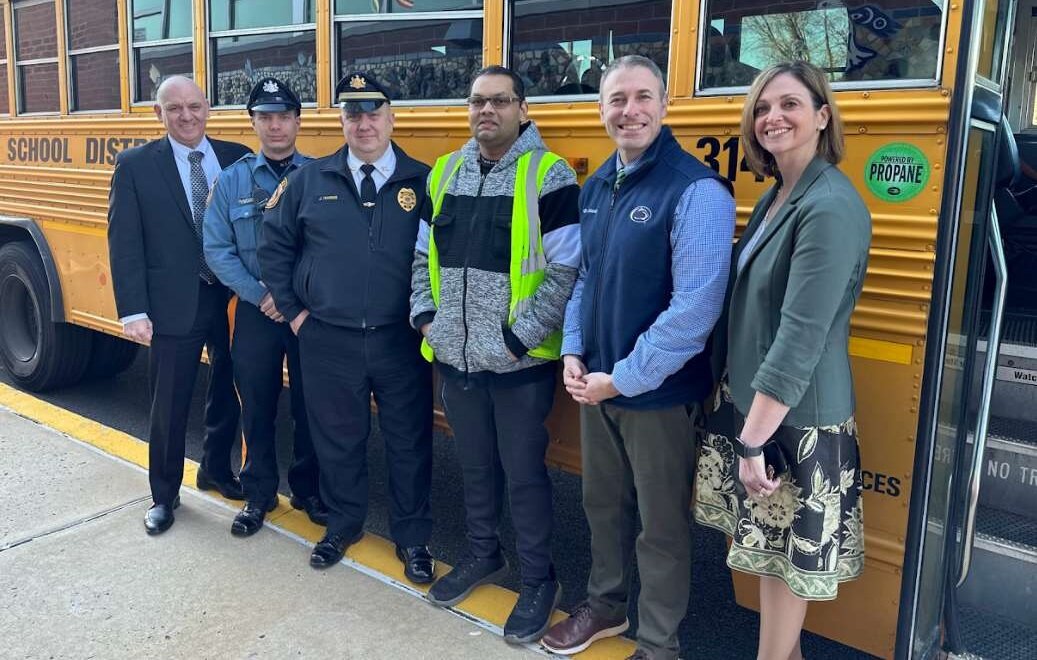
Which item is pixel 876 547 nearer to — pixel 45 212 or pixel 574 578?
pixel 574 578

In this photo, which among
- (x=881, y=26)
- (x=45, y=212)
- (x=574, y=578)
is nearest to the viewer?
(x=881, y=26)

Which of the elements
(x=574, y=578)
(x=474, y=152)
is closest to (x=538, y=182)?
(x=474, y=152)

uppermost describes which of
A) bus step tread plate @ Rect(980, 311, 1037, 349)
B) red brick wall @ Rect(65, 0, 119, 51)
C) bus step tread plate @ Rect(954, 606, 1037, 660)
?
red brick wall @ Rect(65, 0, 119, 51)

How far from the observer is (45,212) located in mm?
4613

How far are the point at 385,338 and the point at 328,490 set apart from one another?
0.66 m

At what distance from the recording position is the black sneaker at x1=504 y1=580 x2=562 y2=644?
8.59 feet

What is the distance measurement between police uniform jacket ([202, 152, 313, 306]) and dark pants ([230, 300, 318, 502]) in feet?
0.47

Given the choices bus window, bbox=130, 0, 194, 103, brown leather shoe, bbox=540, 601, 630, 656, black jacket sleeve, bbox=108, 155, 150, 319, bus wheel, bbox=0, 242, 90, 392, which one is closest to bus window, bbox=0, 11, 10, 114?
bus wheel, bbox=0, 242, 90, 392

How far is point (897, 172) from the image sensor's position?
2.10m

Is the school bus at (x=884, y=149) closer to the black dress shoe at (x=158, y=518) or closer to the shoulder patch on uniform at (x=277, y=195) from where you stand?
the shoulder patch on uniform at (x=277, y=195)

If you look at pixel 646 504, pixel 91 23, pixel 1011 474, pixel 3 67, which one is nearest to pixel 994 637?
pixel 1011 474

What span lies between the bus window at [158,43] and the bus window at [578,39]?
1.76 m

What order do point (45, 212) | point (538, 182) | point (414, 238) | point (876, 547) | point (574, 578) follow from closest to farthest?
point (876, 547), point (538, 182), point (414, 238), point (574, 578), point (45, 212)

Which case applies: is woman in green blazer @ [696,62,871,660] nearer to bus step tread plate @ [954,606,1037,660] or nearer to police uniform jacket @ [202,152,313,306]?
bus step tread plate @ [954,606,1037,660]
